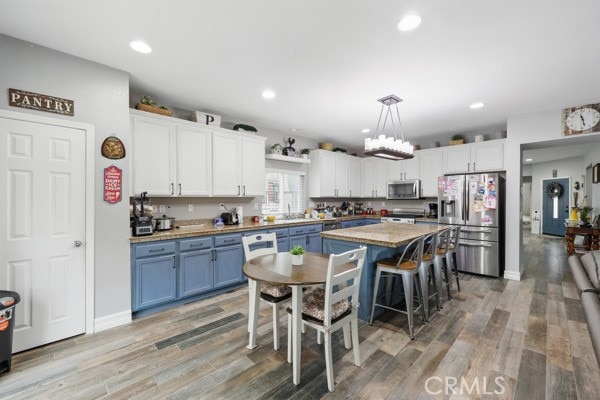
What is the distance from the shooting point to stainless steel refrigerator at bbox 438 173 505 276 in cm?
422

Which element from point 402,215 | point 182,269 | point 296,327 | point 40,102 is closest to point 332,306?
point 296,327

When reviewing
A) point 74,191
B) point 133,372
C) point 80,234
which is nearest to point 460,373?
point 133,372

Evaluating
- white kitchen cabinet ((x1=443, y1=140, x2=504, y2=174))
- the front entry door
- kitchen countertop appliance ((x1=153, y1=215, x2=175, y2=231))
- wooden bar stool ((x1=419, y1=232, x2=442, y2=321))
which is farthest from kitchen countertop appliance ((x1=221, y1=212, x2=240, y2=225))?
the front entry door

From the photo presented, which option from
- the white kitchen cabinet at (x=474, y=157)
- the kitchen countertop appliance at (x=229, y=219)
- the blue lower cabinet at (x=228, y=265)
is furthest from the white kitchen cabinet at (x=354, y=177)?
the blue lower cabinet at (x=228, y=265)

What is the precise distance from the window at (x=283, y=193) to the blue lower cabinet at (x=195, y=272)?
1741 millimetres

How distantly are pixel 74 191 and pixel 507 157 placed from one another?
5.93 metres

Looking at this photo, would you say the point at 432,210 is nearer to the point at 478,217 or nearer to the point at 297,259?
the point at 478,217

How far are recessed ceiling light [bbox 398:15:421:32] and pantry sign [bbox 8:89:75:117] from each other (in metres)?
3.01

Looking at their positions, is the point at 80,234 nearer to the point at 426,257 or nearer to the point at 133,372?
the point at 133,372

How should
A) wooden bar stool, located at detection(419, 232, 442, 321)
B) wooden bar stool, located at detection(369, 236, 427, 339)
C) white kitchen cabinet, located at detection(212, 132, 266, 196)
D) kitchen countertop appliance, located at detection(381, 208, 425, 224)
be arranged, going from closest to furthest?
wooden bar stool, located at detection(369, 236, 427, 339), wooden bar stool, located at detection(419, 232, 442, 321), white kitchen cabinet, located at detection(212, 132, 266, 196), kitchen countertop appliance, located at detection(381, 208, 425, 224)

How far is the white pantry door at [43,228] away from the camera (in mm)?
2195

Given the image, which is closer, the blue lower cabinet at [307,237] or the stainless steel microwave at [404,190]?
the blue lower cabinet at [307,237]

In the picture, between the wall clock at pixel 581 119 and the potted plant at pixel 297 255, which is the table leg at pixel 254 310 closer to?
the potted plant at pixel 297 255
